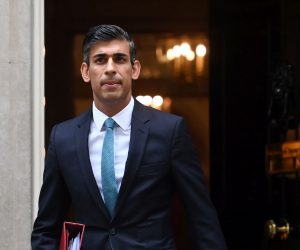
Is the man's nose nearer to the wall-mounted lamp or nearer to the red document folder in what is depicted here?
the red document folder

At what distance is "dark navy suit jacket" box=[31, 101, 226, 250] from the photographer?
11.6ft

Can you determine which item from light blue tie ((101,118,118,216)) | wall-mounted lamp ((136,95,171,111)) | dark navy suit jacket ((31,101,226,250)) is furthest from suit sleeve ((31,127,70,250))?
wall-mounted lamp ((136,95,171,111))

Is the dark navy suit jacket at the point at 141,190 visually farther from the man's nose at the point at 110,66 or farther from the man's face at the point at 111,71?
the man's nose at the point at 110,66

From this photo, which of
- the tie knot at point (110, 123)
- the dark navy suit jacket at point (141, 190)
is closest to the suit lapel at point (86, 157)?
the dark navy suit jacket at point (141, 190)

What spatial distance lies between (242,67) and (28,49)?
11.1 feet

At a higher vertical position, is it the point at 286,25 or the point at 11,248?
the point at 286,25

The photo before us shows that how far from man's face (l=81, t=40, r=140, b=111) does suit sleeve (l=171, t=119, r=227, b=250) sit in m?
0.31

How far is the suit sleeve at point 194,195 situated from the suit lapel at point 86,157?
0.35 metres

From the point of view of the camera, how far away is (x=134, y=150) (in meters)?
3.57

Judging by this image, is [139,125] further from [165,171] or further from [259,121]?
[259,121]

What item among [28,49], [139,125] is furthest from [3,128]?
[139,125]

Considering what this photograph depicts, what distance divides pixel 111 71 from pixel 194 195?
2.20 feet

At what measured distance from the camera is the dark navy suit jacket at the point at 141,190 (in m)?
3.53

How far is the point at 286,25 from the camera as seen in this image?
25.6 ft
